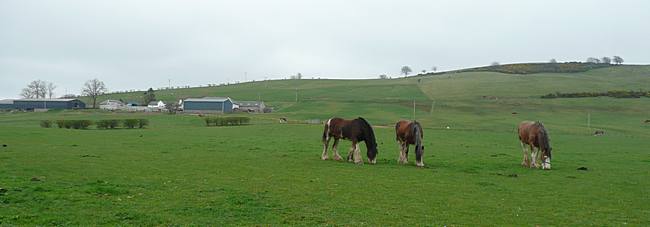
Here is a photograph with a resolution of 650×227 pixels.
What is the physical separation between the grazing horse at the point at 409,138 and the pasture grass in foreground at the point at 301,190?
615 mm

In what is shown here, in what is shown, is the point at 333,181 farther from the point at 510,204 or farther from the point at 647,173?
the point at 647,173

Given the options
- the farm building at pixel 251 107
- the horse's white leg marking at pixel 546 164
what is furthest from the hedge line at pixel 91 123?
the horse's white leg marking at pixel 546 164

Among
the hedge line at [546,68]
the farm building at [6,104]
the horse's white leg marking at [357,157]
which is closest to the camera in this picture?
the horse's white leg marking at [357,157]

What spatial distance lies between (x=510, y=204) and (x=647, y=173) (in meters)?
10.8

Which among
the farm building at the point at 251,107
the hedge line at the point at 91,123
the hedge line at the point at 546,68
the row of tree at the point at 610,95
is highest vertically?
the hedge line at the point at 546,68

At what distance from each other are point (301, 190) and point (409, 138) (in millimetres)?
9142

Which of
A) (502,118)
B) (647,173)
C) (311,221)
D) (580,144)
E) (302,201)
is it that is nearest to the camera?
(311,221)

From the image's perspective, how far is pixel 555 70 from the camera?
514 ft

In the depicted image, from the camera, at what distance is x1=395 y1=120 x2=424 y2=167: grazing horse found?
70.1ft

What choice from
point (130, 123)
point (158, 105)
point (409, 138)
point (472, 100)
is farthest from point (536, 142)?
point (158, 105)

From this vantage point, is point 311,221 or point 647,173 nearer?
point 311,221

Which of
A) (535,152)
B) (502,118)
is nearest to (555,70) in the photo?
(502,118)

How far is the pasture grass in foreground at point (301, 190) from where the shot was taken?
1070cm

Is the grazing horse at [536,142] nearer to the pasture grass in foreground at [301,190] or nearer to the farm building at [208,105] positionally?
the pasture grass in foreground at [301,190]
